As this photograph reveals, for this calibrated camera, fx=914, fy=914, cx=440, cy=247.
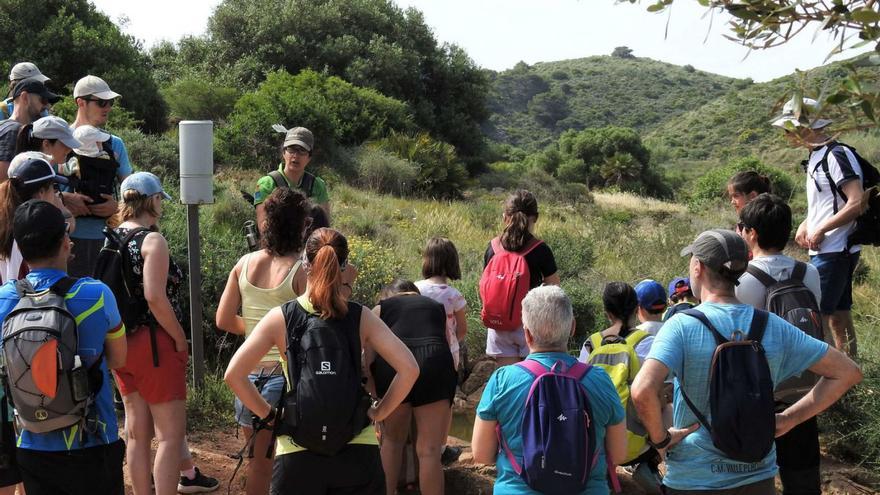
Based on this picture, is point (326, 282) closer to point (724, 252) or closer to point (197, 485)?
point (724, 252)

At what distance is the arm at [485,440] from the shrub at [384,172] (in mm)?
17763

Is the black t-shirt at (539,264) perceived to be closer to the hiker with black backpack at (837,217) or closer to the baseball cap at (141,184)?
the hiker with black backpack at (837,217)

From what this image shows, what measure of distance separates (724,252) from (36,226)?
270 centimetres

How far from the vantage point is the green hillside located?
7169cm

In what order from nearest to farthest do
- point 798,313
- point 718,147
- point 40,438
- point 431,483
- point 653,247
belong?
point 40,438 → point 798,313 → point 431,483 → point 653,247 → point 718,147

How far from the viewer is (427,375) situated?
498 cm

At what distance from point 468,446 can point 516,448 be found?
342cm

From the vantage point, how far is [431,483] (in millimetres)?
5125

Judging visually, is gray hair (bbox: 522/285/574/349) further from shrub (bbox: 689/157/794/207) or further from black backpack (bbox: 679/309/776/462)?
shrub (bbox: 689/157/794/207)

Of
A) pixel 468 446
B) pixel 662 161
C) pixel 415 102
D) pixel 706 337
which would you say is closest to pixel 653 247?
pixel 468 446

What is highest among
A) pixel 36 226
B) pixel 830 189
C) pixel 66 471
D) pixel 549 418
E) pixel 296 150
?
pixel 296 150

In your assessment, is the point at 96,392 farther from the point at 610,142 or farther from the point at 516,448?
the point at 610,142

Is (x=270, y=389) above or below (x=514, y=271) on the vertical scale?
below

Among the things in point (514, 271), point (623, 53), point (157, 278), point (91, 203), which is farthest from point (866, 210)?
point (623, 53)
